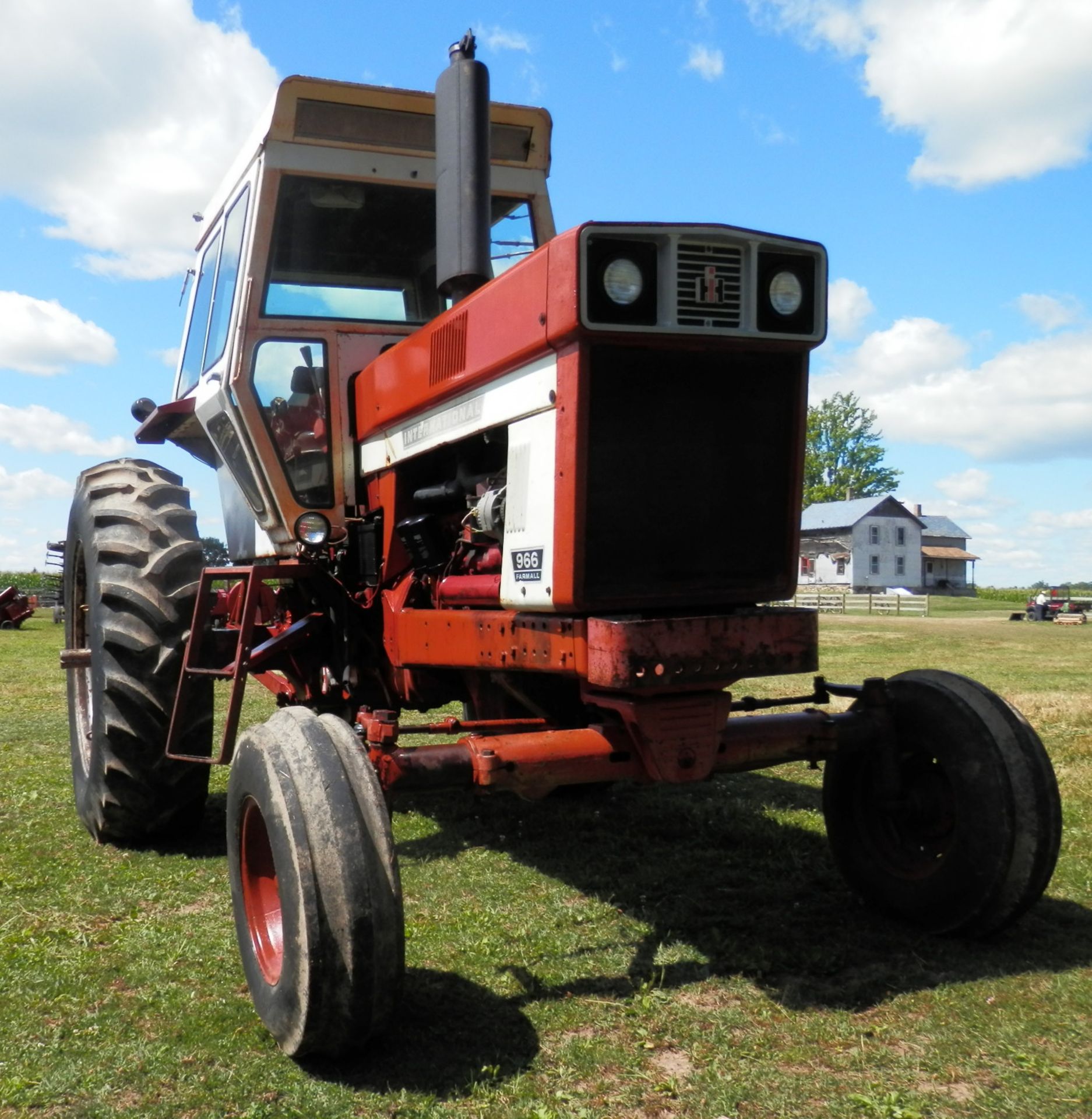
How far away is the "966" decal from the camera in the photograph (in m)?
3.52

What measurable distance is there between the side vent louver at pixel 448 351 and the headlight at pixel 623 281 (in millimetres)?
838

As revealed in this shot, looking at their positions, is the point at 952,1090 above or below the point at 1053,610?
below

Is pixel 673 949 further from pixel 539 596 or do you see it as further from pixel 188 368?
pixel 188 368

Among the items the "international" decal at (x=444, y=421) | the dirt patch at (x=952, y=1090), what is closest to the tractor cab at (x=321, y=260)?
the "international" decal at (x=444, y=421)

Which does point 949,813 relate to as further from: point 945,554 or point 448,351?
point 945,554

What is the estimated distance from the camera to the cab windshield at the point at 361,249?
5.12 meters

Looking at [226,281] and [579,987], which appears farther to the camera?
[226,281]

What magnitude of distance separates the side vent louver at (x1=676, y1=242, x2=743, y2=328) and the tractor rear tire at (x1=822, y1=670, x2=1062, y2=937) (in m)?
1.58

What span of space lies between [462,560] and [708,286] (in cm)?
145

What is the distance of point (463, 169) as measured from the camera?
13.8 feet

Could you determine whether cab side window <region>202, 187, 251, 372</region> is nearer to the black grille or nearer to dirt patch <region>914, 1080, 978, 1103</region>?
the black grille

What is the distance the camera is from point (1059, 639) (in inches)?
858

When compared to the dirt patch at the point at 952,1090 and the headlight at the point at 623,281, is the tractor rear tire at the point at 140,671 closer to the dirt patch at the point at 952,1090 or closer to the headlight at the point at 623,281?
the headlight at the point at 623,281

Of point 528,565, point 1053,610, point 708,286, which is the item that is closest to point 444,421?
point 528,565
